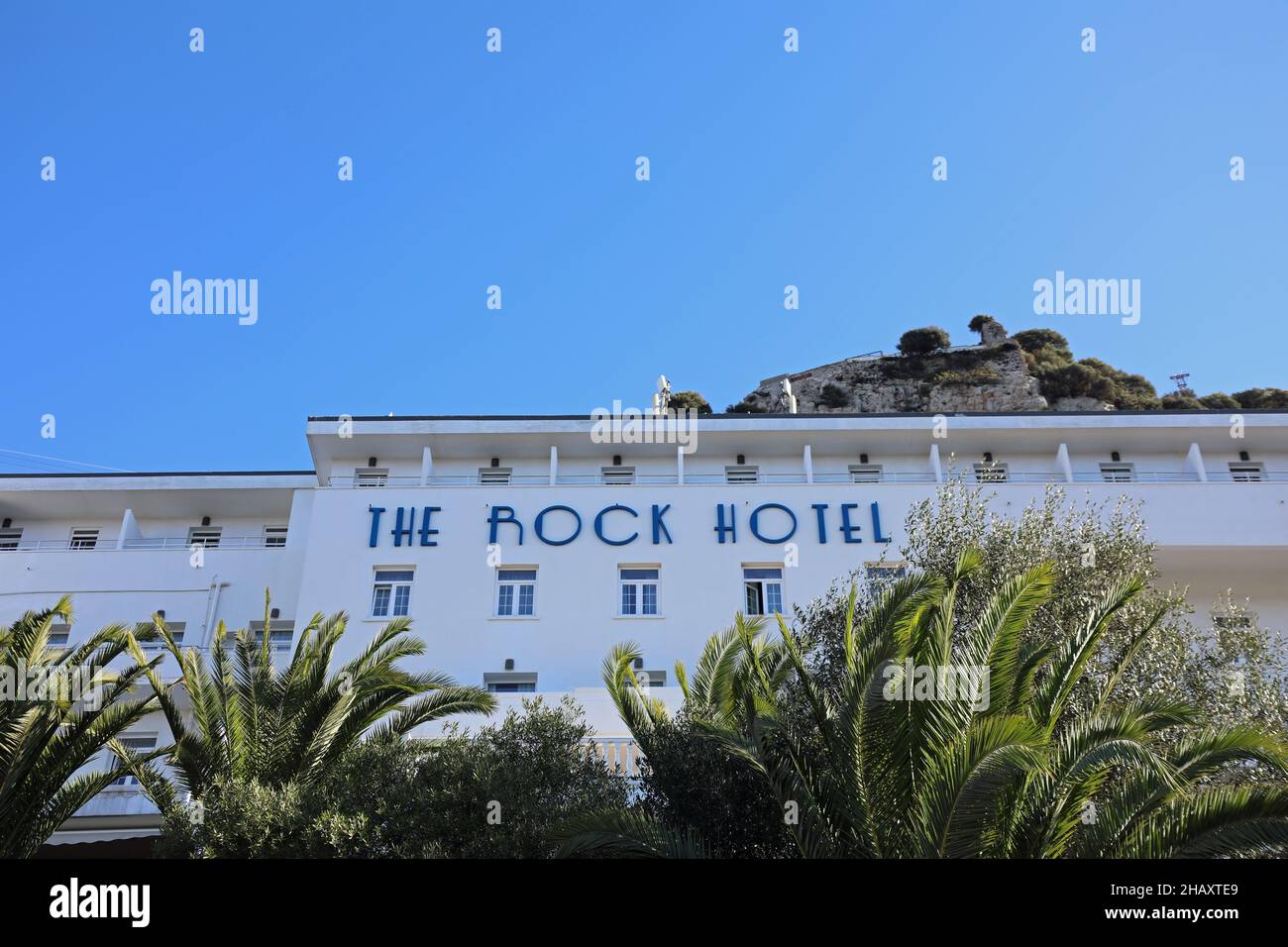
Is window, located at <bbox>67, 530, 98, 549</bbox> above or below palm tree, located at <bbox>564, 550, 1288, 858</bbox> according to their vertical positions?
above

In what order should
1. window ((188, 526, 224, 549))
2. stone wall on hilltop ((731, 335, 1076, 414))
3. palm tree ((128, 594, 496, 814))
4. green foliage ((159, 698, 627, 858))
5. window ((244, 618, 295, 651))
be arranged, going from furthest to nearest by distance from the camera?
1. stone wall on hilltop ((731, 335, 1076, 414))
2. window ((188, 526, 224, 549))
3. window ((244, 618, 295, 651))
4. palm tree ((128, 594, 496, 814))
5. green foliage ((159, 698, 627, 858))

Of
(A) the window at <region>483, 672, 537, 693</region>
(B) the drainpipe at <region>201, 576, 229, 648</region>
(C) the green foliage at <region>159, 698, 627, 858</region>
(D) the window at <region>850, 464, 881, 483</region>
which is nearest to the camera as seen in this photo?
(C) the green foliage at <region>159, 698, 627, 858</region>

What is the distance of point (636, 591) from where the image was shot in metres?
25.7

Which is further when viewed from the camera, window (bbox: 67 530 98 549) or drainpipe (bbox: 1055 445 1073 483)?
window (bbox: 67 530 98 549)

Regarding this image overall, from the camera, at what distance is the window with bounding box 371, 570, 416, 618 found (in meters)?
25.6

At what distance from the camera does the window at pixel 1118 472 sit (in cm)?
2959

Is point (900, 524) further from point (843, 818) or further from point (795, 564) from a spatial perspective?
point (843, 818)

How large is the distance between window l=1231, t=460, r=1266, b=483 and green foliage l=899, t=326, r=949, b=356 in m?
35.8

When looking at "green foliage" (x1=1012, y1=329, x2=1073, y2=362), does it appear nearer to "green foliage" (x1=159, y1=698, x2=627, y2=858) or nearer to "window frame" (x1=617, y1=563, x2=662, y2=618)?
"window frame" (x1=617, y1=563, x2=662, y2=618)

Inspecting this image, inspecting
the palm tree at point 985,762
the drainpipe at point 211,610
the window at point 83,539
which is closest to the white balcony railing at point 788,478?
the window at point 83,539

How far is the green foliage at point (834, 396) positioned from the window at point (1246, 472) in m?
31.6

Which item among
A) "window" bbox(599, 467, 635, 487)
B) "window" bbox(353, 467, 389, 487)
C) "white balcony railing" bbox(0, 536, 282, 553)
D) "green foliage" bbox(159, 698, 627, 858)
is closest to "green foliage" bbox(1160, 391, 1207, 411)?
"window" bbox(599, 467, 635, 487)
